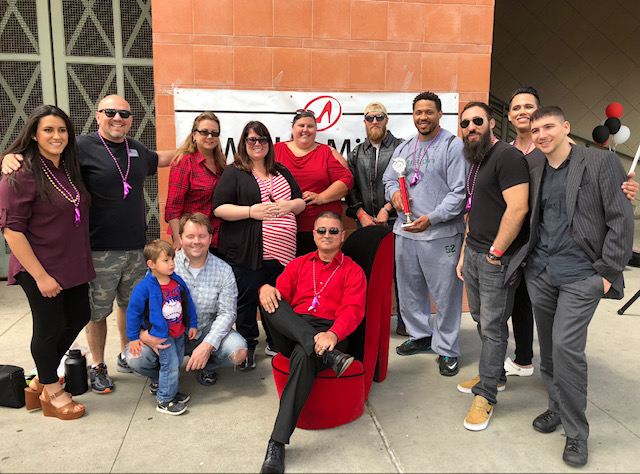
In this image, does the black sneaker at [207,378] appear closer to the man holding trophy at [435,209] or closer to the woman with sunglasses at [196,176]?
the woman with sunglasses at [196,176]

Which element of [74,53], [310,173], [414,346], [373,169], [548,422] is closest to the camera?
[548,422]

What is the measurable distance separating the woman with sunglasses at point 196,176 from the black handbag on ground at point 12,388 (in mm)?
1305

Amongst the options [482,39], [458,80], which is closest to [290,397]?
[458,80]

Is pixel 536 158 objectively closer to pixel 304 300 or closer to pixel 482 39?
pixel 304 300

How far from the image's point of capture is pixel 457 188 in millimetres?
3574

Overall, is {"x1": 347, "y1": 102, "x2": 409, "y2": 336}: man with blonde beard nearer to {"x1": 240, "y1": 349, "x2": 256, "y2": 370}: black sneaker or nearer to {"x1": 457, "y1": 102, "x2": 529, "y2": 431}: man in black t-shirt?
{"x1": 457, "y1": 102, "x2": 529, "y2": 431}: man in black t-shirt

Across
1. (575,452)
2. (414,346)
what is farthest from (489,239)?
(414,346)

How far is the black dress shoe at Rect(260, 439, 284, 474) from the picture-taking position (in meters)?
2.45

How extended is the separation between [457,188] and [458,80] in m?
1.77

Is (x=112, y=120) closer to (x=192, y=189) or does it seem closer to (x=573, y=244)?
(x=192, y=189)

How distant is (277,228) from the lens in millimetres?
3605

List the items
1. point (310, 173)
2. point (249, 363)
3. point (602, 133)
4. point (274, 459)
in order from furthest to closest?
point (602, 133)
point (310, 173)
point (249, 363)
point (274, 459)

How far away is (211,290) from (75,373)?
104 cm

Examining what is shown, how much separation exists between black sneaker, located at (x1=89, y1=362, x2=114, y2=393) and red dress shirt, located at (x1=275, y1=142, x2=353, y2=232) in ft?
5.73
